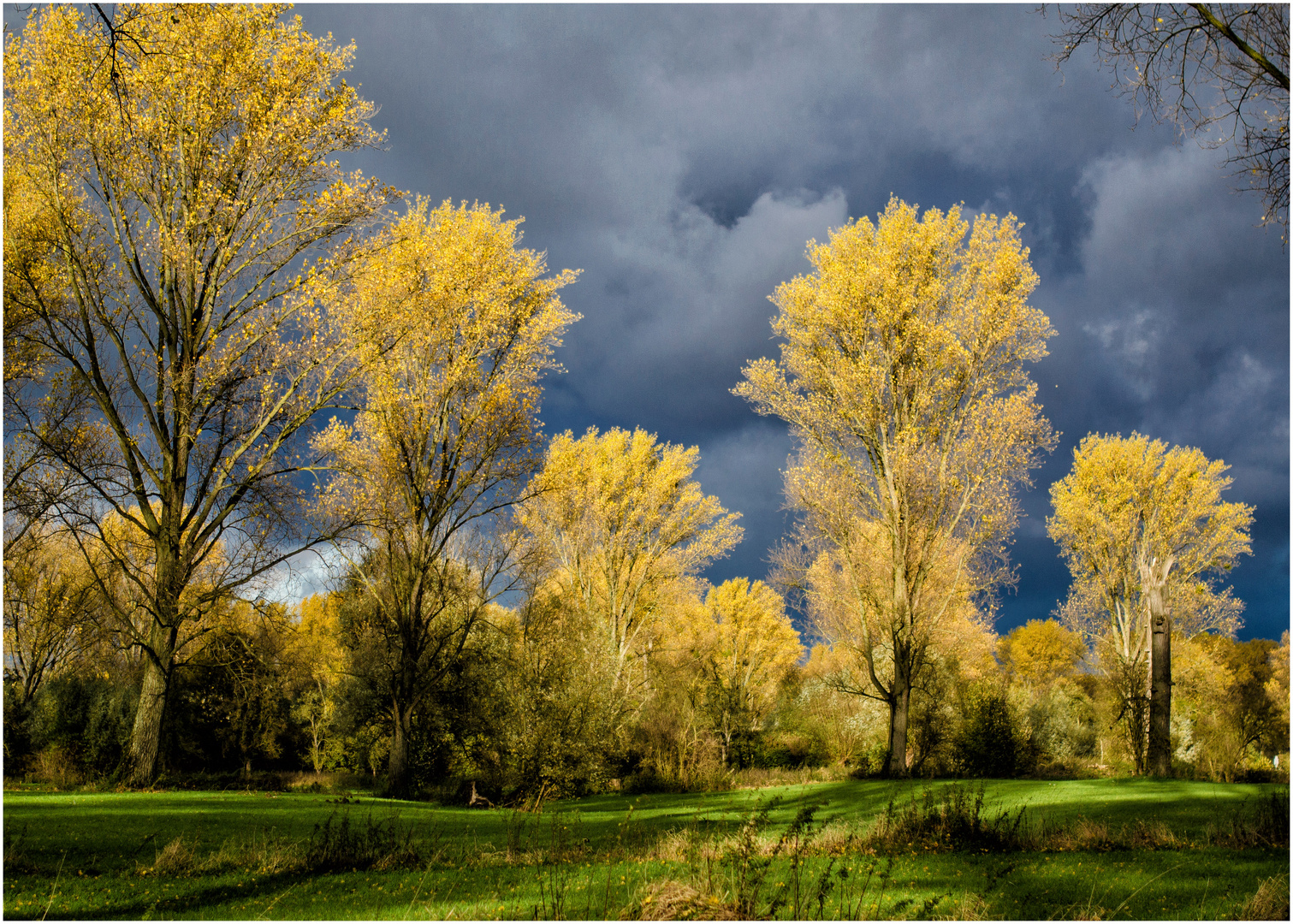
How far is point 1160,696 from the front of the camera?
1410cm

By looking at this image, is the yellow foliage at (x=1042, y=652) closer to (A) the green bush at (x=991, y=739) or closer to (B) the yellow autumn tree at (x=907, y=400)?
(A) the green bush at (x=991, y=739)

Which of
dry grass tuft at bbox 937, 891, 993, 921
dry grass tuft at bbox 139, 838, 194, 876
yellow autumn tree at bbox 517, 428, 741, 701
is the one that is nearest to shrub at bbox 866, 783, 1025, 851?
dry grass tuft at bbox 937, 891, 993, 921

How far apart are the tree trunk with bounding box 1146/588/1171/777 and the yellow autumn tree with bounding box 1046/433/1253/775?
43.0 ft

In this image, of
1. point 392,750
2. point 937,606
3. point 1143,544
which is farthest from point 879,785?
point 1143,544

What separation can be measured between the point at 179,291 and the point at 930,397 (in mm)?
16248

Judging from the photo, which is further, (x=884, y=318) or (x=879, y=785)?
(x=884, y=318)

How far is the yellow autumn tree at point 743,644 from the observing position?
110ft

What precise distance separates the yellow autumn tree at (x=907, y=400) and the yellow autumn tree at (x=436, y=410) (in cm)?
656

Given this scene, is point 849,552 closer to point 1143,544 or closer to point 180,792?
point 180,792

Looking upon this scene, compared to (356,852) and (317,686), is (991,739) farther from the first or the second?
(317,686)

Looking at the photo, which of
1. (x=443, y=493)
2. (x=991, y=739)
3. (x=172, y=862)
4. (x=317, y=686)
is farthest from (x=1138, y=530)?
(x=317, y=686)

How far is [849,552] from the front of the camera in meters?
17.6

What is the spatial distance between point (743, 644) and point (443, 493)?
32.0 m

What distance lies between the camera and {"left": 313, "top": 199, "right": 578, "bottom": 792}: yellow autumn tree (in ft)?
51.6
